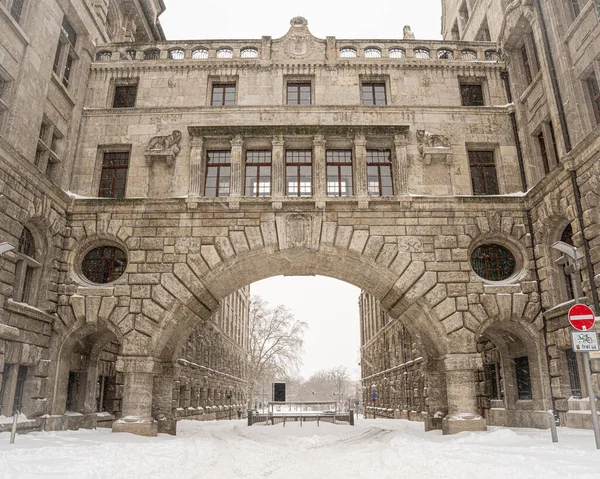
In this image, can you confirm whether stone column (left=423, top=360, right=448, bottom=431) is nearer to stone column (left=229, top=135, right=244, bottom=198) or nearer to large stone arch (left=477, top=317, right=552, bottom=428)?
large stone arch (left=477, top=317, right=552, bottom=428)

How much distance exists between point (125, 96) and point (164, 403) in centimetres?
1345

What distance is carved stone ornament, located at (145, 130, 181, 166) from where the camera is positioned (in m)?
20.0

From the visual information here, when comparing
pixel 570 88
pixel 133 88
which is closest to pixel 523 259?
pixel 570 88

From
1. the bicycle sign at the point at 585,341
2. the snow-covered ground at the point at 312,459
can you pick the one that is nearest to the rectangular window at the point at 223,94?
the snow-covered ground at the point at 312,459

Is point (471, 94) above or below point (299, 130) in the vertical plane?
above

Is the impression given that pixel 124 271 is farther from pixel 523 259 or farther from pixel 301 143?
pixel 523 259

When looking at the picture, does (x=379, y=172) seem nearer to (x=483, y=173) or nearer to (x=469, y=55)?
(x=483, y=173)

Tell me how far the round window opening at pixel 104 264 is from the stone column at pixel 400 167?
11.3 metres

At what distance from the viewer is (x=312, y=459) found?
12414 mm

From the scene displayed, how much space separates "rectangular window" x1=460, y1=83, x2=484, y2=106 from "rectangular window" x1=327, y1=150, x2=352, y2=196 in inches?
234

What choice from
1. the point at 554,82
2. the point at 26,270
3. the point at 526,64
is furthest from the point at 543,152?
the point at 26,270

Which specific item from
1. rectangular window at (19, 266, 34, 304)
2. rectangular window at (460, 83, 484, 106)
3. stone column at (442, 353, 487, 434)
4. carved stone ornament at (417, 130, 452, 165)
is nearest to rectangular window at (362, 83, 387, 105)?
carved stone ornament at (417, 130, 452, 165)

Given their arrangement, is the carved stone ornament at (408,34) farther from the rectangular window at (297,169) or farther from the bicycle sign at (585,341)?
the bicycle sign at (585,341)

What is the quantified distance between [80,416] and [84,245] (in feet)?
21.8
